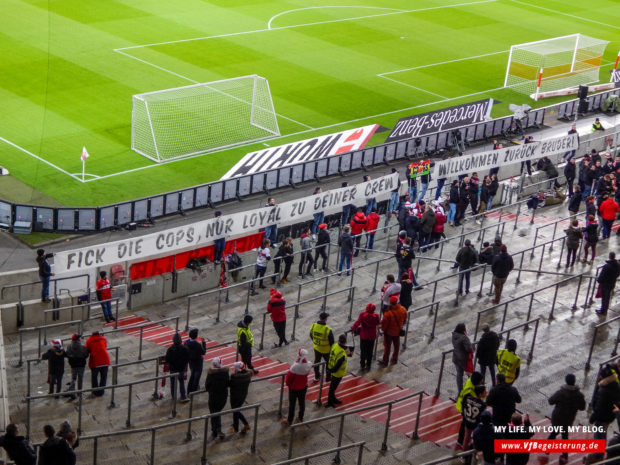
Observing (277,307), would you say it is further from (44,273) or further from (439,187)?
(439,187)

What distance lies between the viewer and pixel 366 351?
58.2 ft

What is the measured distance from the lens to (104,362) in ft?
54.5

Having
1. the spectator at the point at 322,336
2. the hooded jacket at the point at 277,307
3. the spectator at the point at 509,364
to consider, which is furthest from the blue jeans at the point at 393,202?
the spectator at the point at 509,364

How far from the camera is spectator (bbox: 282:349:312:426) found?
15.1 m

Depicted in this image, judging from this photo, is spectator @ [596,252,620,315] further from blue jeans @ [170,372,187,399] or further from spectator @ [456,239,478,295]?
blue jeans @ [170,372,187,399]

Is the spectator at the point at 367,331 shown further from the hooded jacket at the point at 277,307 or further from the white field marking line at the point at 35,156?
the white field marking line at the point at 35,156

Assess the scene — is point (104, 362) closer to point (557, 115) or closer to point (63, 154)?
point (63, 154)

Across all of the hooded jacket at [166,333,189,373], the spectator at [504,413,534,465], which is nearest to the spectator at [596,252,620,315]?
the spectator at [504,413,534,465]

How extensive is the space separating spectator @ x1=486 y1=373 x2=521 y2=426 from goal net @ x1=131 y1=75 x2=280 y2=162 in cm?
Result: 2248

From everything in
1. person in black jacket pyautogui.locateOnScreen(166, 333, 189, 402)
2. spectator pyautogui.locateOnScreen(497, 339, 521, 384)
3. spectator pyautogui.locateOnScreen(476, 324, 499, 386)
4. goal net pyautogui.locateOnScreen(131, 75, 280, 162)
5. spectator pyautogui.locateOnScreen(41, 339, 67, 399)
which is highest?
spectator pyautogui.locateOnScreen(497, 339, 521, 384)

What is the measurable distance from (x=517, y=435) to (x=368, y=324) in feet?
15.3

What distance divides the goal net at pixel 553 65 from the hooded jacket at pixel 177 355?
34.2 m

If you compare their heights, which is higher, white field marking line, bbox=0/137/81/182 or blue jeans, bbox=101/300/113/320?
blue jeans, bbox=101/300/113/320

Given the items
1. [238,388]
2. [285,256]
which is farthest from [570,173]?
[238,388]
